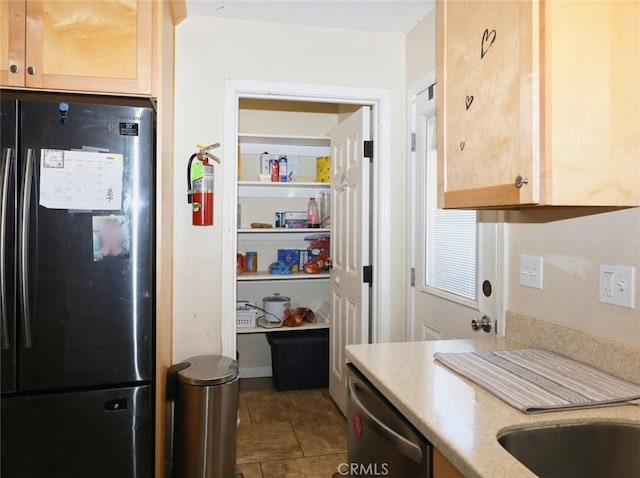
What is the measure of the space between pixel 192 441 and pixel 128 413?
14.5 inches

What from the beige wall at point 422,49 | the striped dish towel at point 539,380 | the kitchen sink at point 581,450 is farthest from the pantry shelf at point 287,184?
the kitchen sink at point 581,450

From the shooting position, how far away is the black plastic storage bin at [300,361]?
343cm

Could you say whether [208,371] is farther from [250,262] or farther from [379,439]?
[250,262]

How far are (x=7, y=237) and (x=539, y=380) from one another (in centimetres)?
189

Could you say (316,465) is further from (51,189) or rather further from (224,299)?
(51,189)

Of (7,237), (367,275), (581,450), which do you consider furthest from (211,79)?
(581,450)

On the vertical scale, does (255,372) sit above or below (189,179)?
below

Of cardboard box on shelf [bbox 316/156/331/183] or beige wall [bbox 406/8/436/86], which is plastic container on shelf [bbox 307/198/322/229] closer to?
cardboard box on shelf [bbox 316/156/331/183]

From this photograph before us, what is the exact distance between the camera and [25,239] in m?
1.68

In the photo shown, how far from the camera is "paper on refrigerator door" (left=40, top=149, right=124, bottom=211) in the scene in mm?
1712

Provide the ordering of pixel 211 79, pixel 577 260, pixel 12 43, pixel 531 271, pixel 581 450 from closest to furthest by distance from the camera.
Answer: pixel 581 450 < pixel 577 260 < pixel 531 271 < pixel 12 43 < pixel 211 79

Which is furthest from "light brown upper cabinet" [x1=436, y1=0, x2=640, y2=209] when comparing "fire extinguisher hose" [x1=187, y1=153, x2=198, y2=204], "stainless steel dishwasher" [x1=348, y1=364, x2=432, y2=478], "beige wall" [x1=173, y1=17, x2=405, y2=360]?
"fire extinguisher hose" [x1=187, y1=153, x2=198, y2=204]

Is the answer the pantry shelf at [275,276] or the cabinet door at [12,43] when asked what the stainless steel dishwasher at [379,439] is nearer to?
the cabinet door at [12,43]

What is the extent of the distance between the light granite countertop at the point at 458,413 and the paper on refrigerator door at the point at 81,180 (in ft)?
3.93
